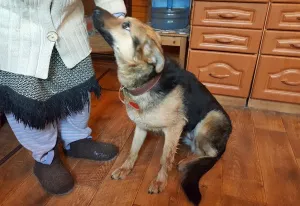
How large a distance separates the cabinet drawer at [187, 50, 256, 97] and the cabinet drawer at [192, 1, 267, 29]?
21 centimetres

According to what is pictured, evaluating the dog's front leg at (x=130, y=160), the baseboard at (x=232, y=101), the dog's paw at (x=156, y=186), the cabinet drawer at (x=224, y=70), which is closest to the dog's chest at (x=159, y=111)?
the dog's front leg at (x=130, y=160)

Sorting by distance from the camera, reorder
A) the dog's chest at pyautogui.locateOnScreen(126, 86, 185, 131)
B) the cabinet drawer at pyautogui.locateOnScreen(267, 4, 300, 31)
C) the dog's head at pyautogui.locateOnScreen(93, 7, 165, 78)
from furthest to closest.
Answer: the cabinet drawer at pyautogui.locateOnScreen(267, 4, 300, 31) < the dog's chest at pyautogui.locateOnScreen(126, 86, 185, 131) < the dog's head at pyautogui.locateOnScreen(93, 7, 165, 78)

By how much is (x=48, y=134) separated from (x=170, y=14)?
138cm

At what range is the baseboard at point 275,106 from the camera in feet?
6.12

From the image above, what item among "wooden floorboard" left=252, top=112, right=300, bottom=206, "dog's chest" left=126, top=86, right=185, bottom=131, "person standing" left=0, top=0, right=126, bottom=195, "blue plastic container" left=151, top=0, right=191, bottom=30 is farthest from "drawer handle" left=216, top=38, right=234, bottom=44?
"person standing" left=0, top=0, right=126, bottom=195

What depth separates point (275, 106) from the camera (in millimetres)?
1896

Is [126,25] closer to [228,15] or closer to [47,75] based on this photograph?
[47,75]

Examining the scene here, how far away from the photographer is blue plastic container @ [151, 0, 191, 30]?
6.52ft

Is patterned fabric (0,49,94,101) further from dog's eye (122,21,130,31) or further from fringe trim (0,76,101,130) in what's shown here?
dog's eye (122,21,130,31)

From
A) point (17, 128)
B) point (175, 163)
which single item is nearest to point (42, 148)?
point (17, 128)

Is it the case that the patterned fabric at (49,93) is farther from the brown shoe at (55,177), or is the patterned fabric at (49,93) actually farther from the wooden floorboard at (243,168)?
the wooden floorboard at (243,168)

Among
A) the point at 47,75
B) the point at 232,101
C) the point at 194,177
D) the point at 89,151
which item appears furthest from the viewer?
the point at 232,101

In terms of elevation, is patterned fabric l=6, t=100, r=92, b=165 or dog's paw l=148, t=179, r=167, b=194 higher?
patterned fabric l=6, t=100, r=92, b=165

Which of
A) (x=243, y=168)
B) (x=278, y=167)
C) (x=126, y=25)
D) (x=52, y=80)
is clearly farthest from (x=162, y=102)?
(x=278, y=167)
